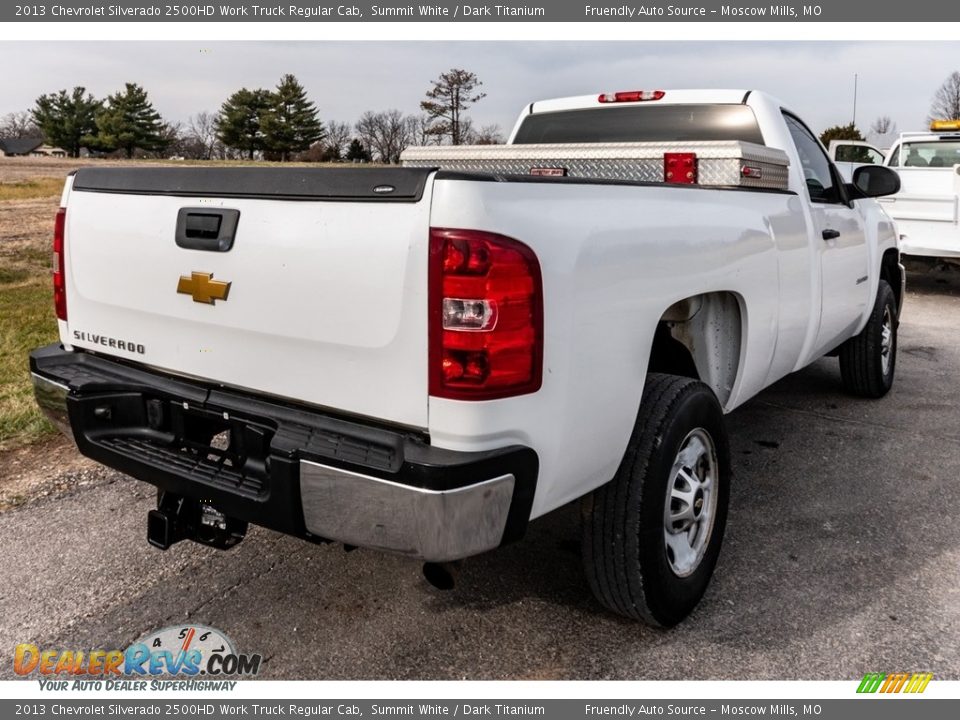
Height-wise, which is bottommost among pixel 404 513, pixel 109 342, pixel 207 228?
pixel 404 513

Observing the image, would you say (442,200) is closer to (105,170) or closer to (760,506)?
(105,170)

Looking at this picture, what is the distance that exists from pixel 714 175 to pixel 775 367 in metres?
0.97

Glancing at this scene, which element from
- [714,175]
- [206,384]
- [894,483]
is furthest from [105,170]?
[894,483]

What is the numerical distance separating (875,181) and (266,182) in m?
3.71

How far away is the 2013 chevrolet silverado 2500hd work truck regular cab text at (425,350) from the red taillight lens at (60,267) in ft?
0.05

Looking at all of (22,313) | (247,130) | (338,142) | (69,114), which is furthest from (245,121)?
(22,313)

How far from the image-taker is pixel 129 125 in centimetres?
8719

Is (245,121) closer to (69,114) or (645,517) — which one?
(69,114)

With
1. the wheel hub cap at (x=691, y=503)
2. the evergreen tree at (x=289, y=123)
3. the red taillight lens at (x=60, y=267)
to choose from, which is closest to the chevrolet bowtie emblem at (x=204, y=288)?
the red taillight lens at (x=60, y=267)

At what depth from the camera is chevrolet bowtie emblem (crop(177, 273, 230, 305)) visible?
2.50 metres

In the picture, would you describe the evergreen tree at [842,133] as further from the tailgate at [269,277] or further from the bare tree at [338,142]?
the tailgate at [269,277]

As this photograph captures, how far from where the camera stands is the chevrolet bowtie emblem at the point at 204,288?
2.50m

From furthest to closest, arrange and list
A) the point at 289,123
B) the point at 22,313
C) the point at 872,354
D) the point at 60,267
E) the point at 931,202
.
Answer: the point at 289,123 → the point at 931,202 → the point at 22,313 → the point at 872,354 → the point at 60,267

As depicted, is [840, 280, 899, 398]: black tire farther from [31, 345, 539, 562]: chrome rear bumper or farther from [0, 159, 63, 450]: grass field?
[0, 159, 63, 450]: grass field
